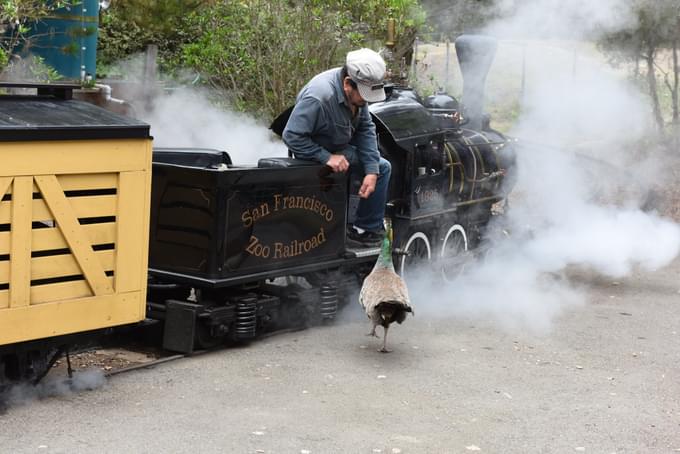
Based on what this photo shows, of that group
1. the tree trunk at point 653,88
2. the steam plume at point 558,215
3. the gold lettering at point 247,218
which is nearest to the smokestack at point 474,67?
the steam plume at point 558,215

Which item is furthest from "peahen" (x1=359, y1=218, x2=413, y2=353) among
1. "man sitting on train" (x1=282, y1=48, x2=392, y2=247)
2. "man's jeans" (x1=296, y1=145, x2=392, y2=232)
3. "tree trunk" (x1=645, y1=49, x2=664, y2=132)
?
"tree trunk" (x1=645, y1=49, x2=664, y2=132)

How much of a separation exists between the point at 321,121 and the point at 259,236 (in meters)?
0.98

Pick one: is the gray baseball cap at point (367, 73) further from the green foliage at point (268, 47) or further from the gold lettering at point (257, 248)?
the green foliage at point (268, 47)

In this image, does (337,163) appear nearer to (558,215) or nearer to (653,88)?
(558,215)

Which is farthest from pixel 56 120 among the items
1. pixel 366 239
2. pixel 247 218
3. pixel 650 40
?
pixel 650 40

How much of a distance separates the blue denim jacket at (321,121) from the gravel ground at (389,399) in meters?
1.32

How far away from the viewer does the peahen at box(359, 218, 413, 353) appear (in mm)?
6715

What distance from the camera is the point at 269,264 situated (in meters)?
6.98

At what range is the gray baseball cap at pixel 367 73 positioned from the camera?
7148mm

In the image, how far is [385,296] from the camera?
22.0 feet

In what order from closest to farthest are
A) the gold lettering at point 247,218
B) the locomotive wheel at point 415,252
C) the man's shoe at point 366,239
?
the gold lettering at point 247,218 → the man's shoe at point 366,239 → the locomotive wheel at point 415,252

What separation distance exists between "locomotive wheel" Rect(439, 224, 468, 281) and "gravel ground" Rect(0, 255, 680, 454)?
1.43 meters

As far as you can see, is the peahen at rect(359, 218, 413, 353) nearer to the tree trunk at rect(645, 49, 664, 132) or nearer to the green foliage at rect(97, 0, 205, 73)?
the green foliage at rect(97, 0, 205, 73)

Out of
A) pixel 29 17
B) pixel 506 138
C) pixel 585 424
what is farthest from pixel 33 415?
pixel 506 138
